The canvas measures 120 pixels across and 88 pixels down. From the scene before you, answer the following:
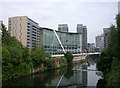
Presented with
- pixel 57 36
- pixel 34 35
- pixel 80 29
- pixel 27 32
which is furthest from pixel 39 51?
pixel 80 29

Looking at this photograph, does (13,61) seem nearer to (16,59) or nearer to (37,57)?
(16,59)

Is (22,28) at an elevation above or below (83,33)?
below

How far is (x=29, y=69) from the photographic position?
13492mm

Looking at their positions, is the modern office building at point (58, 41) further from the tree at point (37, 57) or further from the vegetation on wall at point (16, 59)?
the vegetation on wall at point (16, 59)

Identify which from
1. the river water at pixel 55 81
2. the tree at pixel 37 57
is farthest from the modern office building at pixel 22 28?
the river water at pixel 55 81

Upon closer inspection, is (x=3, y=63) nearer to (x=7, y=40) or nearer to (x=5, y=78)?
(x=5, y=78)

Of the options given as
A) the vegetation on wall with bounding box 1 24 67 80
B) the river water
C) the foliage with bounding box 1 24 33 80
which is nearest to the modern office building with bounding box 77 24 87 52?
the vegetation on wall with bounding box 1 24 67 80

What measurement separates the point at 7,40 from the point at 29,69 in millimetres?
3641

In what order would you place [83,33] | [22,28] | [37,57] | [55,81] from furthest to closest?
[83,33], [22,28], [37,57], [55,81]

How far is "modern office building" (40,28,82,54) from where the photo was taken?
27094mm

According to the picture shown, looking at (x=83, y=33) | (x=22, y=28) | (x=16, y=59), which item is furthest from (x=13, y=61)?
(x=83, y=33)

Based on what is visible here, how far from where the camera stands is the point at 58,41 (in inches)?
1224

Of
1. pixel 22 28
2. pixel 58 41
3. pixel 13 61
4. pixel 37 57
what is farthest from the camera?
pixel 58 41

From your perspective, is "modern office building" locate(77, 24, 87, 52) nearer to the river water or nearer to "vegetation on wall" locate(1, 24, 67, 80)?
"vegetation on wall" locate(1, 24, 67, 80)
